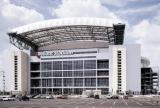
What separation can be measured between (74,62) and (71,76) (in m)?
5.88

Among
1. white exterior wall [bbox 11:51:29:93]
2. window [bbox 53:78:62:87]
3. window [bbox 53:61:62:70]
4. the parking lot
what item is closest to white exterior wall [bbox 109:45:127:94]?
window [bbox 53:61:62:70]

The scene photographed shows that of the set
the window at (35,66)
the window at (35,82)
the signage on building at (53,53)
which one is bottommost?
the window at (35,82)

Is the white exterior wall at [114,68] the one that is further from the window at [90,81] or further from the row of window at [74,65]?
the window at [90,81]

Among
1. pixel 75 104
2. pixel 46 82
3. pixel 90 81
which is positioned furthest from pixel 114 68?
pixel 75 104

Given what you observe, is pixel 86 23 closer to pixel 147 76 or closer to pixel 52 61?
pixel 52 61

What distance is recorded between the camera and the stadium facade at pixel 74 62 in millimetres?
134725

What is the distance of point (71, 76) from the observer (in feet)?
477

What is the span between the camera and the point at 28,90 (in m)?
151

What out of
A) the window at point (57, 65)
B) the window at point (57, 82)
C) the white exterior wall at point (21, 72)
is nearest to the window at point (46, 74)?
the window at point (57, 82)

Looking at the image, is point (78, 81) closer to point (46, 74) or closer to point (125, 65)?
point (46, 74)

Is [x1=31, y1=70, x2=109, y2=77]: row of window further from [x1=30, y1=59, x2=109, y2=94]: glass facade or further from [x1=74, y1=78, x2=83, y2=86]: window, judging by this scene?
[x1=74, y1=78, x2=83, y2=86]: window

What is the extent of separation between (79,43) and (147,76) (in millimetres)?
35962

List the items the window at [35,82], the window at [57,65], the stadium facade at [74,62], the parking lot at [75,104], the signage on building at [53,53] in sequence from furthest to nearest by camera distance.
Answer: the window at [35,82], the window at [57,65], the signage on building at [53,53], the stadium facade at [74,62], the parking lot at [75,104]

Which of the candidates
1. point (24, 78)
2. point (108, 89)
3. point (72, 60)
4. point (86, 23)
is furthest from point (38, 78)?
point (86, 23)
